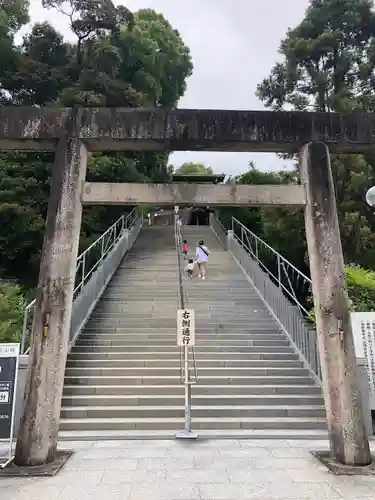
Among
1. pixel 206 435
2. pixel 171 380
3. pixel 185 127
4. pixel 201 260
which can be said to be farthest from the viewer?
pixel 201 260

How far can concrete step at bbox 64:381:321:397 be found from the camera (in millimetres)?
7613

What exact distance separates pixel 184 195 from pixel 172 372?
4001mm

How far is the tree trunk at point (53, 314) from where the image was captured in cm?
498

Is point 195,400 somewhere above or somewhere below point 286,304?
below

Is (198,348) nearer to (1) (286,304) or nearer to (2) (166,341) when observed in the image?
(2) (166,341)

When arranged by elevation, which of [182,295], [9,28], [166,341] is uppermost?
[9,28]

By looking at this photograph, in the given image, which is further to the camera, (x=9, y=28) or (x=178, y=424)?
(x=9, y=28)

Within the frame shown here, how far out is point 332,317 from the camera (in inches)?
210

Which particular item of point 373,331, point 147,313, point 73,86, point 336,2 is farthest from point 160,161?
point 373,331

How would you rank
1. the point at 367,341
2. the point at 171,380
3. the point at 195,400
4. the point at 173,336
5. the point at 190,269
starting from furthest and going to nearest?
the point at 190,269 → the point at 173,336 → the point at 171,380 → the point at 195,400 → the point at 367,341

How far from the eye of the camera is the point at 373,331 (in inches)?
282

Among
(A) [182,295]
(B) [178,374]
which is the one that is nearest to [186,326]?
(B) [178,374]

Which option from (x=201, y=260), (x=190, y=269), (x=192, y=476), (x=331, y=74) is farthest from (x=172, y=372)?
(x=331, y=74)

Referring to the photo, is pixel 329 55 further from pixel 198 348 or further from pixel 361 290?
pixel 198 348
